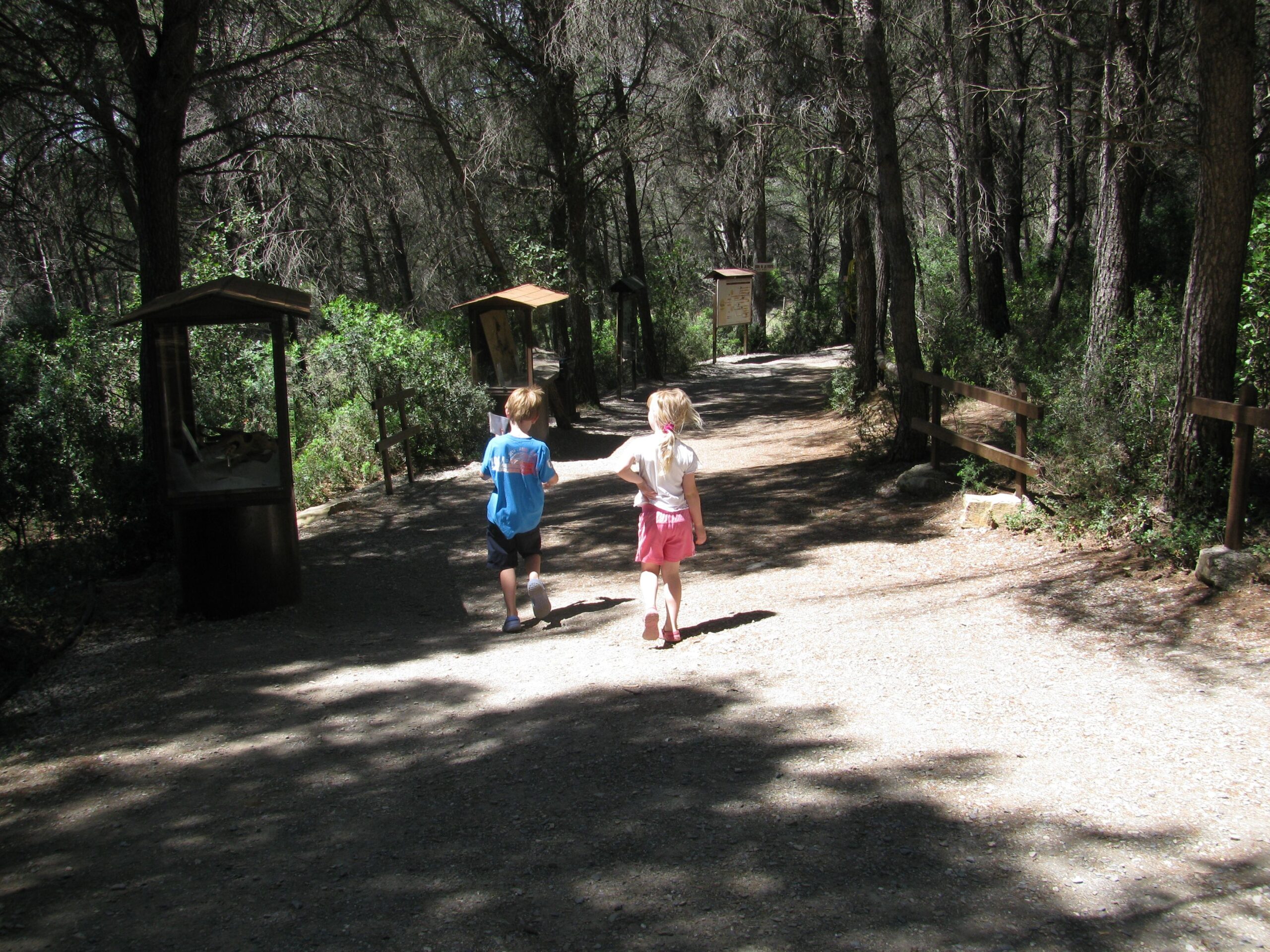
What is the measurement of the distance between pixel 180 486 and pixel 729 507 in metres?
5.67

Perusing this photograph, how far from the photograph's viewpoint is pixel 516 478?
22.6 feet

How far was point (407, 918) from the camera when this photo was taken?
3.29m

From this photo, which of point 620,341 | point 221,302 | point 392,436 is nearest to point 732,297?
point 620,341

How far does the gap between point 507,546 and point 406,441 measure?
6.82 m

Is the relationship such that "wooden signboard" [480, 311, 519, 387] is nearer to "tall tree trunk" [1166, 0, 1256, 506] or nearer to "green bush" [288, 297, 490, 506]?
"green bush" [288, 297, 490, 506]

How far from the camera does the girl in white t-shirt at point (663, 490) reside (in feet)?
19.9

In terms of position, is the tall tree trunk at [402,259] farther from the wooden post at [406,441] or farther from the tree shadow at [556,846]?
the tree shadow at [556,846]

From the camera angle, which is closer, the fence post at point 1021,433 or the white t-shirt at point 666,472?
the white t-shirt at point 666,472

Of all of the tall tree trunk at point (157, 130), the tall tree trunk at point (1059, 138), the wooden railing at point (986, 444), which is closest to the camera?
the wooden railing at point (986, 444)

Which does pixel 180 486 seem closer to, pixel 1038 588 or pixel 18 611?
pixel 18 611

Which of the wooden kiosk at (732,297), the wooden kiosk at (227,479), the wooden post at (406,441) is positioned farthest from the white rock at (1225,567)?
the wooden kiosk at (732,297)

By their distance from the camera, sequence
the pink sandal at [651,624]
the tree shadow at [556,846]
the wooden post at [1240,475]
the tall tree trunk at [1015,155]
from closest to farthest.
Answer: the tree shadow at [556,846] → the wooden post at [1240,475] → the pink sandal at [651,624] → the tall tree trunk at [1015,155]

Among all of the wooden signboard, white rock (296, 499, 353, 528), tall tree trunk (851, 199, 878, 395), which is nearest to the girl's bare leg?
white rock (296, 499, 353, 528)

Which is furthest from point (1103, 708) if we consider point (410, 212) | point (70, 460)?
point (410, 212)
